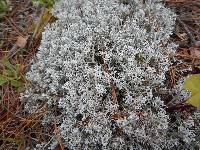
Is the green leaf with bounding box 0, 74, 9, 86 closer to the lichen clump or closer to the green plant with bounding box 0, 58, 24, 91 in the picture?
the green plant with bounding box 0, 58, 24, 91

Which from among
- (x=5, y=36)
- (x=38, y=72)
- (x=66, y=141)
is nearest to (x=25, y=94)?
(x=38, y=72)

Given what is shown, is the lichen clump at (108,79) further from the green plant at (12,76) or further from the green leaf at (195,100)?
the green leaf at (195,100)

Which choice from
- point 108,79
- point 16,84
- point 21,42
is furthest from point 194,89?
point 21,42

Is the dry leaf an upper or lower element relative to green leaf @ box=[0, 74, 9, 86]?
upper

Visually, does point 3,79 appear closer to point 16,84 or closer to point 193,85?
point 16,84

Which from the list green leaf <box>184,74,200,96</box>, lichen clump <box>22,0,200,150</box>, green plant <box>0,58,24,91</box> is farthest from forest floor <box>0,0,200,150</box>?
green leaf <box>184,74,200,96</box>

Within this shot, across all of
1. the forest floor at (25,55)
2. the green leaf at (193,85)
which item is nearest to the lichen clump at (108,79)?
the forest floor at (25,55)

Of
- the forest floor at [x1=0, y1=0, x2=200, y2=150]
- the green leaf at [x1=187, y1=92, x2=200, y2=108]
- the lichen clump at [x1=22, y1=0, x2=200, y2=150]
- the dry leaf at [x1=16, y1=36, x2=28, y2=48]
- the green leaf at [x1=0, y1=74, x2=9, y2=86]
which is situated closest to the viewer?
the green leaf at [x1=187, y1=92, x2=200, y2=108]

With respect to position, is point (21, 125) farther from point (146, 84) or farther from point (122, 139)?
point (146, 84)
